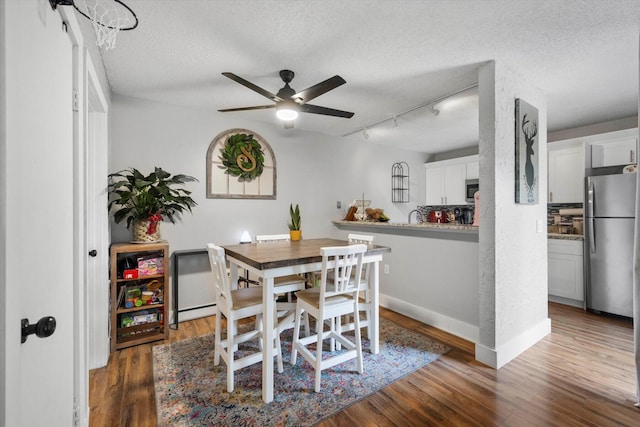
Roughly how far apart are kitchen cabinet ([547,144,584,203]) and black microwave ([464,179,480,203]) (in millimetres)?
1120

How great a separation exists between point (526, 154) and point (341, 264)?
1941 mm

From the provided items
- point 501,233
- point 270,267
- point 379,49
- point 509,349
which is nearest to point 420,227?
point 501,233

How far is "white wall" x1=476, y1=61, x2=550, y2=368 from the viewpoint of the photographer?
7.41 feet

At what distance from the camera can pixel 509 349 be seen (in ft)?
7.72

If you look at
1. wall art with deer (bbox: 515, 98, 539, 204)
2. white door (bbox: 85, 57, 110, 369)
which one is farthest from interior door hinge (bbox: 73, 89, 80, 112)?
wall art with deer (bbox: 515, 98, 539, 204)

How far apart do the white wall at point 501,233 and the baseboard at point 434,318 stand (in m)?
0.28

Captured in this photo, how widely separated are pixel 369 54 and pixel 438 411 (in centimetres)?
249

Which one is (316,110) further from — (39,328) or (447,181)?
(447,181)

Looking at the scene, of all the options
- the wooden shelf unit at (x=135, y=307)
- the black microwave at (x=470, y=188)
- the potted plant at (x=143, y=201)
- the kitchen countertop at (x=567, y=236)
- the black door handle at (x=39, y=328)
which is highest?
the black microwave at (x=470, y=188)

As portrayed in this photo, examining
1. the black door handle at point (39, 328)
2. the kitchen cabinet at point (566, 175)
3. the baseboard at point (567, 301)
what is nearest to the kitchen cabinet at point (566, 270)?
the baseboard at point (567, 301)

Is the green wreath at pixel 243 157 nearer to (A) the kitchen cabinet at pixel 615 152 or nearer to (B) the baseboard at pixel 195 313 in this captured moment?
(B) the baseboard at pixel 195 313

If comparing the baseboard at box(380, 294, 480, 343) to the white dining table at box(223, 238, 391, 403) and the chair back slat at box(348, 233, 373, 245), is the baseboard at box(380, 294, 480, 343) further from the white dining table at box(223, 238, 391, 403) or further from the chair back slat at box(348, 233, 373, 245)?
the chair back slat at box(348, 233, 373, 245)

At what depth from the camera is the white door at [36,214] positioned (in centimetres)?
76

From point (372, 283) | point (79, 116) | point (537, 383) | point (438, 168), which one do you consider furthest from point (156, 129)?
point (438, 168)
